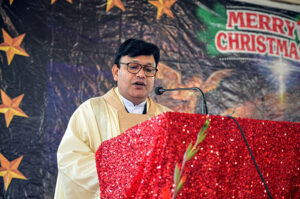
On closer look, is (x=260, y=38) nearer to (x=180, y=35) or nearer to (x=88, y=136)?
(x=180, y=35)

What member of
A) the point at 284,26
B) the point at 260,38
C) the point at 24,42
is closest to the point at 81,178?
the point at 24,42

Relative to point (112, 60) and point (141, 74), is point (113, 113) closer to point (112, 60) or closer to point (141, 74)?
point (141, 74)

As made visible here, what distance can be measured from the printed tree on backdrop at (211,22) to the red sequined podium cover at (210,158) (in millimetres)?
2917

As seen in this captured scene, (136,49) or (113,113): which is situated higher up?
(136,49)

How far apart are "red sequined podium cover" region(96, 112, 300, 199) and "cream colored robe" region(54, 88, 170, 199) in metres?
0.43

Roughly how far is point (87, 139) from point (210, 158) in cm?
→ 107

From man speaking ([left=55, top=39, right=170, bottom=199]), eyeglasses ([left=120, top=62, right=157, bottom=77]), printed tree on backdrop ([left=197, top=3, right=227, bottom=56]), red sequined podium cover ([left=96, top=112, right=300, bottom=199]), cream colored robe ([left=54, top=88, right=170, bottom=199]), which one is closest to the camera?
red sequined podium cover ([left=96, top=112, right=300, bottom=199])

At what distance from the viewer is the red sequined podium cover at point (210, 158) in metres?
0.78

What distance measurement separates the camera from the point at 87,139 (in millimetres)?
1752

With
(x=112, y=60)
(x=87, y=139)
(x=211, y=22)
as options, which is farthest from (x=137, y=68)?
(x=211, y=22)

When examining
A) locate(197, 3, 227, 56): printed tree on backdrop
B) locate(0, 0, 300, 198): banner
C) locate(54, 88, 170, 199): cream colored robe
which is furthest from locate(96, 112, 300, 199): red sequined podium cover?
locate(197, 3, 227, 56): printed tree on backdrop

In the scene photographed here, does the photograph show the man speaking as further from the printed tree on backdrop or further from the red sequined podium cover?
the printed tree on backdrop

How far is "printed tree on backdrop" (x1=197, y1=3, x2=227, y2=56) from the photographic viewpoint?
3.78 m

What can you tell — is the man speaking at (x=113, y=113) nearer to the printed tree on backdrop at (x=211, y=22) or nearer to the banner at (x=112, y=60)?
the banner at (x=112, y=60)
